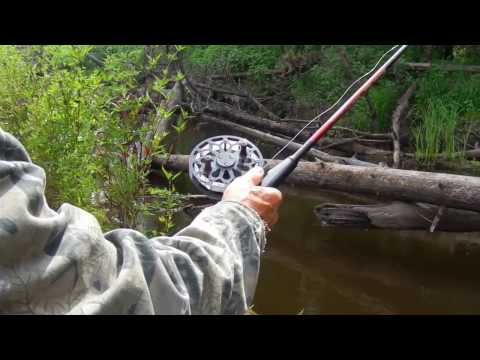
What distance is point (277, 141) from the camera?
6594 millimetres

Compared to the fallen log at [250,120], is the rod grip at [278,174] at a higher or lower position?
higher

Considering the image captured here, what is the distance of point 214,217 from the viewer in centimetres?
125

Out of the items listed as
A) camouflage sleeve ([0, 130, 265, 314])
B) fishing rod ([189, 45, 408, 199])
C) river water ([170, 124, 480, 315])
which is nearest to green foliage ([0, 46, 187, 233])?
fishing rod ([189, 45, 408, 199])

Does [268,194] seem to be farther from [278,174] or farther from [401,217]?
[401,217]

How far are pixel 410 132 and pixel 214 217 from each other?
6186 mm

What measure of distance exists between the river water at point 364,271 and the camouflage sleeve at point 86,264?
10.2 ft

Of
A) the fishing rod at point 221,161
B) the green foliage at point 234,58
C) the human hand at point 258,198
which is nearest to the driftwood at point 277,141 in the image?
the green foliage at point 234,58

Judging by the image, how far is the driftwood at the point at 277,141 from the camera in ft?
17.6

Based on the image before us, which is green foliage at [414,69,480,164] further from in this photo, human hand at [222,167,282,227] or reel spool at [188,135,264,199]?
human hand at [222,167,282,227]

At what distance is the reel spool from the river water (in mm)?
2294

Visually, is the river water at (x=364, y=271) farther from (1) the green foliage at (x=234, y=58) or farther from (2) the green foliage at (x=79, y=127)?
(1) the green foliage at (x=234, y=58)

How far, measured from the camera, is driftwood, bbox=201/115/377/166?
537 centimetres

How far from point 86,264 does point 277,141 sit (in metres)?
5.80
